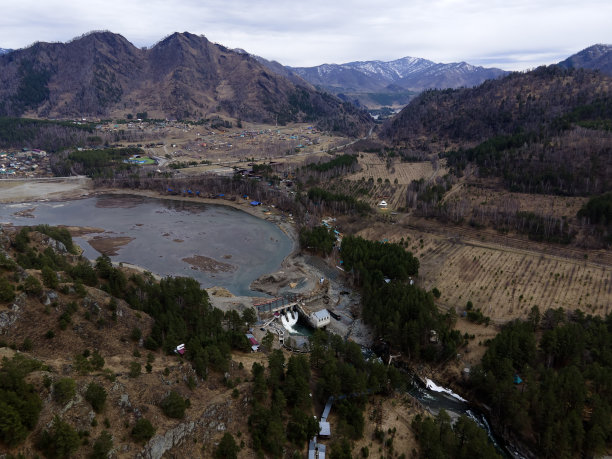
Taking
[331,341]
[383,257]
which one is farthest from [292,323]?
[383,257]

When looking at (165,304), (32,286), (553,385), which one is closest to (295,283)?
(165,304)

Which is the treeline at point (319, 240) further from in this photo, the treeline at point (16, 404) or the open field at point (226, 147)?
the open field at point (226, 147)

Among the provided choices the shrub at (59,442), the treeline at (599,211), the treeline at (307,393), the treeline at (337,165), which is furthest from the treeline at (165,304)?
the treeline at (337,165)

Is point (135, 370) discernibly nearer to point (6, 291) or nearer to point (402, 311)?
point (6, 291)

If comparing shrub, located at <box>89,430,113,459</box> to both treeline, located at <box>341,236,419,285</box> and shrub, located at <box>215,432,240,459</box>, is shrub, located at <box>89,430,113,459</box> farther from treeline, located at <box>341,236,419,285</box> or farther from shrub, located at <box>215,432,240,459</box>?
treeline, located at <box>341,236,419,285</box>

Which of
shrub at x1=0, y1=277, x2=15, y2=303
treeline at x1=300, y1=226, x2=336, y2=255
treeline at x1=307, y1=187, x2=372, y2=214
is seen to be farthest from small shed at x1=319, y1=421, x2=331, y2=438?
treeline at x1=307, y1=187, x2=372, y2=214

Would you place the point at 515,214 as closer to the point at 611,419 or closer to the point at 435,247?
the point at 435,247
